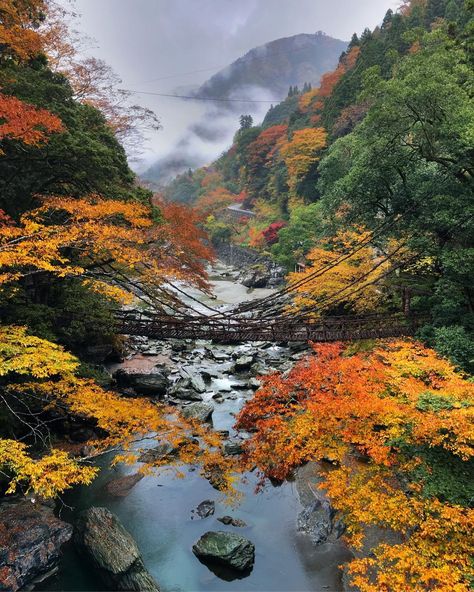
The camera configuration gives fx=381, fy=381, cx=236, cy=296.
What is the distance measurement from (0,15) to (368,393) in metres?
14.1

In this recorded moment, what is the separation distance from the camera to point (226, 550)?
786 centimetres

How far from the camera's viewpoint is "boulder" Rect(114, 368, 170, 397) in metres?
15.2

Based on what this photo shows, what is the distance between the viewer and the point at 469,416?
654cm

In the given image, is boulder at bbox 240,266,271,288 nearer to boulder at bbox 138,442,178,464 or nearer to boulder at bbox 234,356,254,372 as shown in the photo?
boulder at bbox 234,356,254,372

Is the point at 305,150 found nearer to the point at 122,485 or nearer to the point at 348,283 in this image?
the point at 348,283

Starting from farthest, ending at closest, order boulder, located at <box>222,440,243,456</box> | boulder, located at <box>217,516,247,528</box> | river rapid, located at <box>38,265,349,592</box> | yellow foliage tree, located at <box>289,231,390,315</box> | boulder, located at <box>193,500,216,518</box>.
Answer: yellow foliage tree, located at <box>289,231,390,315</box>, boulder, located at <box>222,440,243,456</box>, boulder, located at <box>193,500,216,518</box>, boulder, located at <box>217,516,247,528</box>, river rapid, located at <box>38,265,349,592</box>

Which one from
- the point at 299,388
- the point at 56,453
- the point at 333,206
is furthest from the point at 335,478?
the point at 333,206

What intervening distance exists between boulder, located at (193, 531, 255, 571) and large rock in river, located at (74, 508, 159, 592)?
1.15 m

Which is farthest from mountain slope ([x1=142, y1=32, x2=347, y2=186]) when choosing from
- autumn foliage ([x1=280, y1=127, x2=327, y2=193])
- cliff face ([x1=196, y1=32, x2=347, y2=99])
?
autumn foliage ([x1=280, y1=127, x2=327, y2=193])

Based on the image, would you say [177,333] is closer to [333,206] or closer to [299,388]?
[299,388]

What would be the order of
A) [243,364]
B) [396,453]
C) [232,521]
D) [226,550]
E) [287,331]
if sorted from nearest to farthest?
[226,550] → [396,453] → [232,521] → [287,331] → [243,364]

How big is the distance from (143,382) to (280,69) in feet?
711

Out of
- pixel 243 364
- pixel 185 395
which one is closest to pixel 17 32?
pixel 185 395

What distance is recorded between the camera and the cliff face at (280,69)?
18700cm
